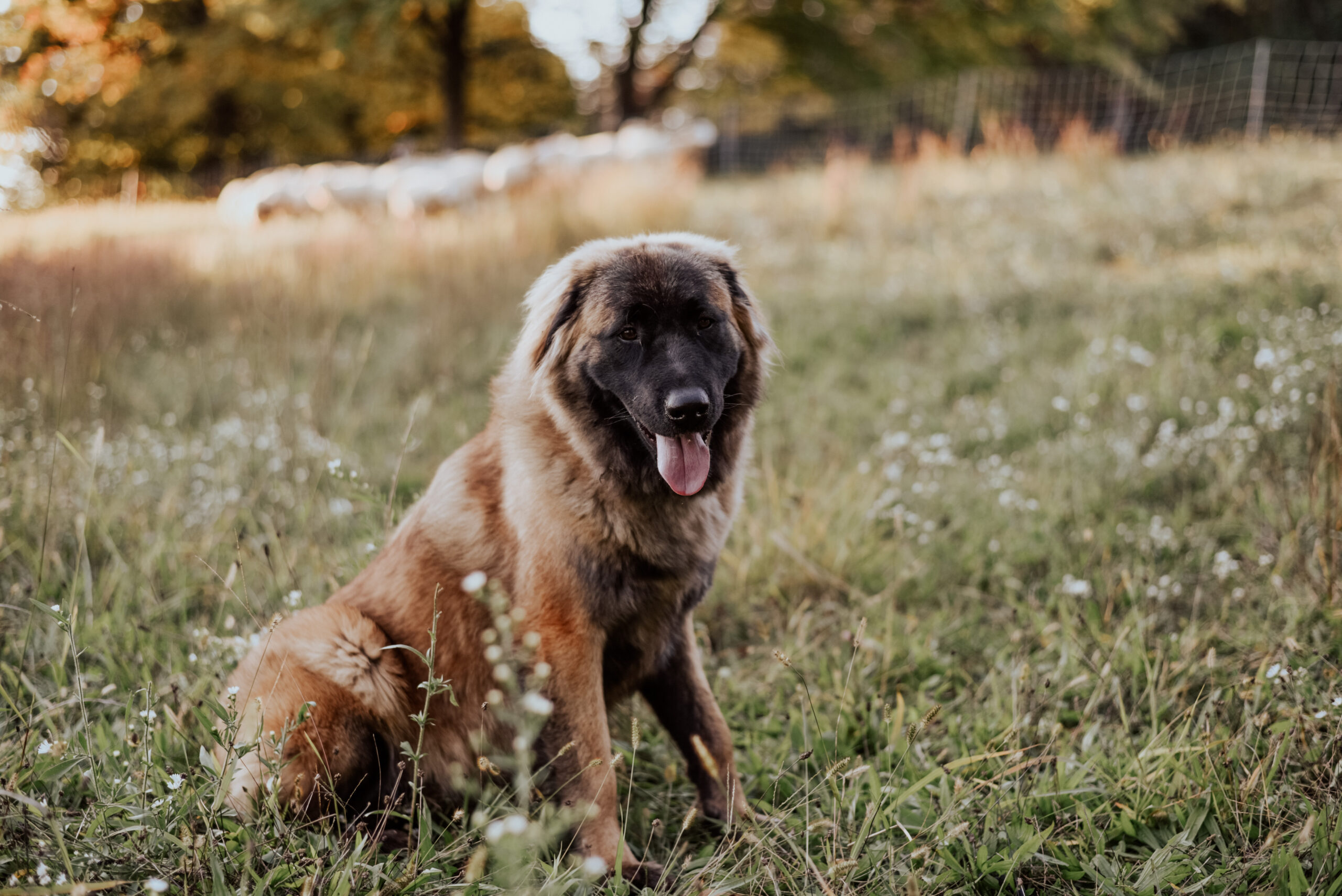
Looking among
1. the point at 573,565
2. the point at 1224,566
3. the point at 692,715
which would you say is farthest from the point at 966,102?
the point at 573,565

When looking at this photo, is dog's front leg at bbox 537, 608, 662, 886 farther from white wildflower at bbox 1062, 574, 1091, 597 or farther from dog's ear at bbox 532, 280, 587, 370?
white wildflower at bbox 1062, 574, 1091, 597

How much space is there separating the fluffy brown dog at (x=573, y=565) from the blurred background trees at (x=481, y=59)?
15069 millimetres

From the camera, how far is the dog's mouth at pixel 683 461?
7.00ft

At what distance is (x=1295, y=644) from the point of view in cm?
200

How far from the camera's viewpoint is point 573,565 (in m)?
2.09

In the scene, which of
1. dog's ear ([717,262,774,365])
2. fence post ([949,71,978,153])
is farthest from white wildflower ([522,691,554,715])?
fence post ([949,71,978,153])

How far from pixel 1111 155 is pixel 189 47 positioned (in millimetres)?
21847

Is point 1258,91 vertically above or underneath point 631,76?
underneath

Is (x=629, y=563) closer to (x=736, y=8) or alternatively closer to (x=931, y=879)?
(x=931, y=879)

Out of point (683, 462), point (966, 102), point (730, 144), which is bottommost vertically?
point (683, 462)

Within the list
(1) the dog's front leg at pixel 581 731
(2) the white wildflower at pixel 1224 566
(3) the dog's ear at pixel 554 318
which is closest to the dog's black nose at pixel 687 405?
(3) the dog's ear at pixel 554 318

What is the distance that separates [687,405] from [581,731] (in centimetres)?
88

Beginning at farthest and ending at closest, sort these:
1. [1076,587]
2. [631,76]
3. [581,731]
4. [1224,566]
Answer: [631,76]
[1224,566]
[1076,587]
[581,731]

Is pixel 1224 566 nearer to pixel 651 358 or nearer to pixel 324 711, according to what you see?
pixel 651 358
